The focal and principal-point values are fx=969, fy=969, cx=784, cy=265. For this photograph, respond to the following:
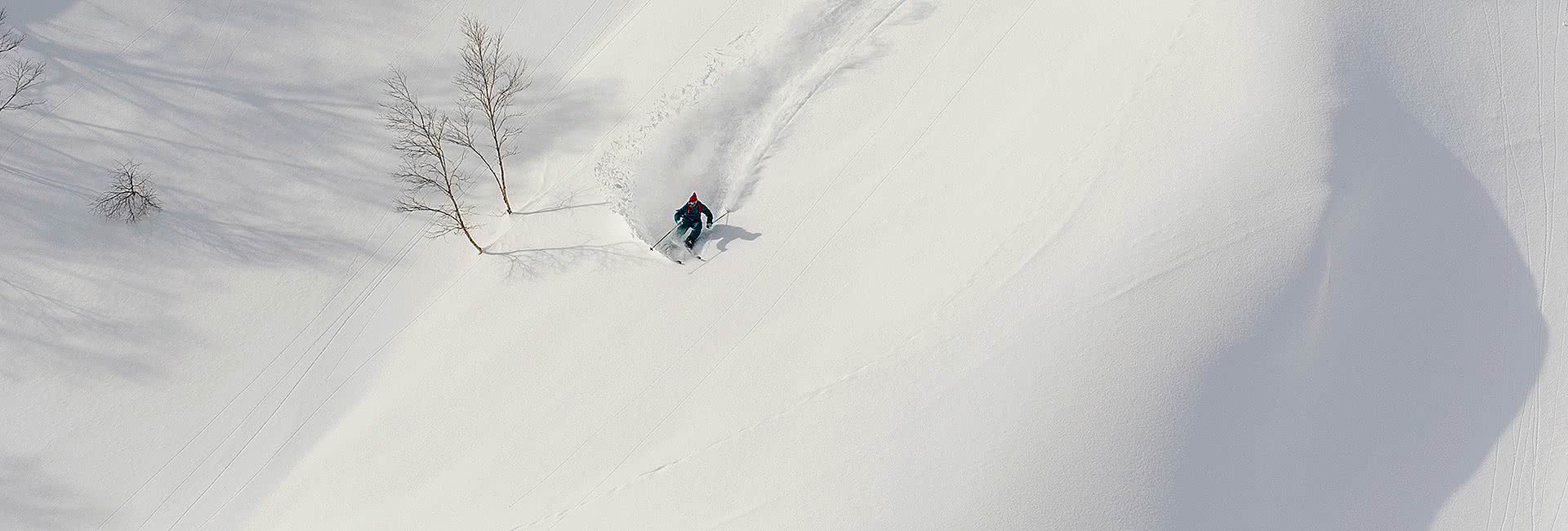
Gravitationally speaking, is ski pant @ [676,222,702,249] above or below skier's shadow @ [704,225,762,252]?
above

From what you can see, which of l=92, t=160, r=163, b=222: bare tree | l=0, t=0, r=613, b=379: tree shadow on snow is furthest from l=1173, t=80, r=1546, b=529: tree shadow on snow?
l=92, t=160, r=163, b=222: bare tree

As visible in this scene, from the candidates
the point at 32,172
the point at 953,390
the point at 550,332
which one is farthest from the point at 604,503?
the point at 32,172

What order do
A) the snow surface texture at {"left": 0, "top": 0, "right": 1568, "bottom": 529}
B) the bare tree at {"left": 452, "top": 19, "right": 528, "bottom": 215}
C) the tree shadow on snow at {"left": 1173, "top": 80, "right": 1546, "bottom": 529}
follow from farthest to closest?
1. the bare tree at {"left": 452, "top": 19, "right": 528, "bottom": 215}
2. the snow surface texture at {"left": 0, "top": 0, "right": 1568, "bottom": 529}
3. the tree shadow on snow at {"left": 1173, "top": 80, "right": 1546, "bottom": 529}

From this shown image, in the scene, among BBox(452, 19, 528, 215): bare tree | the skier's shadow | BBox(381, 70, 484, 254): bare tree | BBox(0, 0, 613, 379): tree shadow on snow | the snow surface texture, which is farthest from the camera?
BBox(452, 19, 528, 215): bare tree

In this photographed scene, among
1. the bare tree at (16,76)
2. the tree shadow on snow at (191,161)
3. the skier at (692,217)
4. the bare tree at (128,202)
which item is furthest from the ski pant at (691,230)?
the bare tree at (16,76)

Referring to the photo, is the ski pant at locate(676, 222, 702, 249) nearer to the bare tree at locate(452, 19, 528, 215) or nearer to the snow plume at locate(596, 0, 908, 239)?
the snow plume at locate(596, 0, 908, 239)

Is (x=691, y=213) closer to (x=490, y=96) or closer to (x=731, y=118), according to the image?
(x=731, y=118)

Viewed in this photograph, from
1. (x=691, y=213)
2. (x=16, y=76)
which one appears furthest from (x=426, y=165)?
(x=16, y=76)

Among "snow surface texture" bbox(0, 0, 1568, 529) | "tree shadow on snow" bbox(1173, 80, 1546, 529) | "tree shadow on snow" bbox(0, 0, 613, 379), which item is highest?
"tree shadow on snow" bbox(0, 0, 613, 379)
